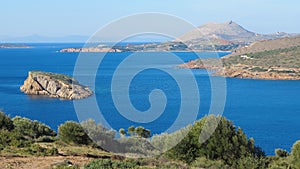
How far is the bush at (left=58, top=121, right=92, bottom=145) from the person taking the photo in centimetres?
1267

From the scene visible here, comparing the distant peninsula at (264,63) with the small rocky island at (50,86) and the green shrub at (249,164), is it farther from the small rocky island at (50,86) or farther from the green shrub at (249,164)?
the green shrub at (249,164)

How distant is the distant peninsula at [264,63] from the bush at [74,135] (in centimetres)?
5431

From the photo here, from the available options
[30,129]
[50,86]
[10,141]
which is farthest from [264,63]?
[10,141]

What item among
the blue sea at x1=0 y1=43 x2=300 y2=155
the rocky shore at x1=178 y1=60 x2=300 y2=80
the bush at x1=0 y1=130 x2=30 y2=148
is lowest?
the bush at x1=0 y1=130 x2=30 y2=148

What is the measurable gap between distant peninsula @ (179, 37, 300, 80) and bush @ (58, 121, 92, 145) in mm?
Answer: 54313

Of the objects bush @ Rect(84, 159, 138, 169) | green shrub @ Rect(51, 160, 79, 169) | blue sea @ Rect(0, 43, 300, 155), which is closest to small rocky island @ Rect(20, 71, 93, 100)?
blue sea @ Rect(0, 43, 300, 155)

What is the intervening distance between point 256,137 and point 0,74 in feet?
198

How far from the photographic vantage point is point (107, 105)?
4319cm

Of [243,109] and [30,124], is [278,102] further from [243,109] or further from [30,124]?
[30,124]

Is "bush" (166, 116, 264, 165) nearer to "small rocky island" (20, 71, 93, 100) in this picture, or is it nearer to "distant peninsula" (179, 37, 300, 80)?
"small rocky island" (20, 71, 93, 100)

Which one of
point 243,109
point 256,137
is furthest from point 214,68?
point 256,137

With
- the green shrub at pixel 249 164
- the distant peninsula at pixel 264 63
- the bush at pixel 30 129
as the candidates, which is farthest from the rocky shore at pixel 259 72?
the green shrub at pixel 249 164

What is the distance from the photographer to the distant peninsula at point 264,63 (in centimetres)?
7775

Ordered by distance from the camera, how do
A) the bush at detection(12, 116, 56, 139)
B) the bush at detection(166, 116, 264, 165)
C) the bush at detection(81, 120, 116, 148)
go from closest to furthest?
the bush at detection(166, 116, 264, 165)
the bush at detection(81, 120, 116, 148)
the bush at detection(12, 116, 56, 139)
